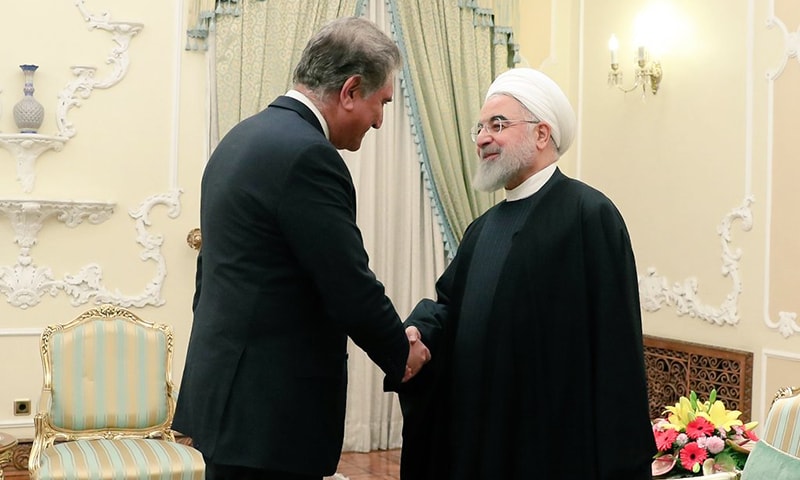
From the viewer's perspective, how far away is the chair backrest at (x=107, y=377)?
444 centimetres

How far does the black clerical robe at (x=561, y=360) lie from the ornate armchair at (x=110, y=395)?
185cm

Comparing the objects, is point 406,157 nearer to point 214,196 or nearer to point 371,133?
point 371,133

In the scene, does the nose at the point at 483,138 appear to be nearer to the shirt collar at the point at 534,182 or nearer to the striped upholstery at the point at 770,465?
the shirt collar at the point at 534,182

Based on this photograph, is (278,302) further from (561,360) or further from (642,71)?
(642,71)

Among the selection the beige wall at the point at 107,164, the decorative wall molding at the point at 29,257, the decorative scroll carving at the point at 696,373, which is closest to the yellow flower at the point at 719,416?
the decorative scroll carving at the point at 696,373

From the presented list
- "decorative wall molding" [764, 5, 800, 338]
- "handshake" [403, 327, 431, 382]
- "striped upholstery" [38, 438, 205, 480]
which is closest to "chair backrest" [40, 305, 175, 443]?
"striped upholstery" [38, 438, 205, 480]

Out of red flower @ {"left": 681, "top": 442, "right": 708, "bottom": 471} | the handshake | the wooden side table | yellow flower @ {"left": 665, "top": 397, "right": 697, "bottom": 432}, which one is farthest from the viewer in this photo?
the wooden side table

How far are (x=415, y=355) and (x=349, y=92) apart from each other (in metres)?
0.78

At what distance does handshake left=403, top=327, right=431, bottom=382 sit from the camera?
9.09ft

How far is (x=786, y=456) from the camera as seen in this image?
103 inches

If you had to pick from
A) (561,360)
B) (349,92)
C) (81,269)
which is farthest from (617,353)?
(81,269)

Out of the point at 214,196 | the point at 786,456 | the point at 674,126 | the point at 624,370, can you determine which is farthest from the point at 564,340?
the point at 674,126

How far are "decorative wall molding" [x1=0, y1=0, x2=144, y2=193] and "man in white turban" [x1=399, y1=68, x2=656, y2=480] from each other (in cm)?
315

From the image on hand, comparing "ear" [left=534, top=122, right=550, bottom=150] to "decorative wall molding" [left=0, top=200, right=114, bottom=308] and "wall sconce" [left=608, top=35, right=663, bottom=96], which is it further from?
"decorative wall molding" [left=0, top=200, right=114, bottom=308]
